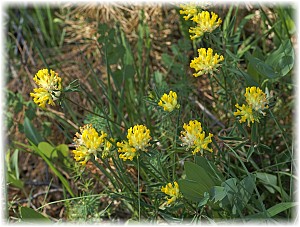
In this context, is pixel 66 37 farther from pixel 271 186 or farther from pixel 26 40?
pixel 271 186

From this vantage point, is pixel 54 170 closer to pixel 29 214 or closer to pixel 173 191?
pixel 29 214

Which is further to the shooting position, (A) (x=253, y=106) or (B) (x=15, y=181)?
(B) (x=15, y=181)

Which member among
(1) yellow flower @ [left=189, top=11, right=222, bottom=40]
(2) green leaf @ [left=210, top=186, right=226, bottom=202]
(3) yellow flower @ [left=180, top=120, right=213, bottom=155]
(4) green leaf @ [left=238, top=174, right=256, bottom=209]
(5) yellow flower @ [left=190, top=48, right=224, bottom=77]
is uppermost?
(1) yellow flower @ [left=189, top=11, right=222, bottom=40]

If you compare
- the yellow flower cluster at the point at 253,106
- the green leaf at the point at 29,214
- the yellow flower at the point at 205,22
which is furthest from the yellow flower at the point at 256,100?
the green leaf at the point at 29,214

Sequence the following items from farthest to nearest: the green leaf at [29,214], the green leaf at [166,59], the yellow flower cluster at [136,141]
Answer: the green leaf at [166,59] < the green leaf at [29,214] < the yellow flower cluster at [136,141]

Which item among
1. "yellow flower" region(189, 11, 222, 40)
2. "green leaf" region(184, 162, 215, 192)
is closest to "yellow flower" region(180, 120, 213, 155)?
"green leaf" region(184, 162, 215, 192)

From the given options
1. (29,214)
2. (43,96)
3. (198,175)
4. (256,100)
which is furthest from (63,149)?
(256,100)

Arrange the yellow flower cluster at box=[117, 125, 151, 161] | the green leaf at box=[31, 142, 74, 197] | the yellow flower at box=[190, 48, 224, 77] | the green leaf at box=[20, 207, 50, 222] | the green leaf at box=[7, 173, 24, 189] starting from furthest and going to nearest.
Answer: the green leaf at box=[7, 173, 24, 189] < the green leaf at box=[31, 142, 74, 197] < the green leaf at box=[20, 207, 50, 222] < the yellow flower at box=[190, 48, 224, 77] < the yellow flower cluster at box=[117, 125, 151, 161]

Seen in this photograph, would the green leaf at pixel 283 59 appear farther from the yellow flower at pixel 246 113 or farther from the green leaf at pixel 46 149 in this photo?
the green leaf at pixel 46 149

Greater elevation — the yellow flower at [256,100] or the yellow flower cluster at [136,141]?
the yellow flower at [256,100]

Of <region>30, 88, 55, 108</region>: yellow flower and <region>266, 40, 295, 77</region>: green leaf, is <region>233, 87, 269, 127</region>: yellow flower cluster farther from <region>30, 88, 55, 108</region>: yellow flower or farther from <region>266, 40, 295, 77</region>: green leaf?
<region>30, 88, 55, 108</region>: yellow flower
